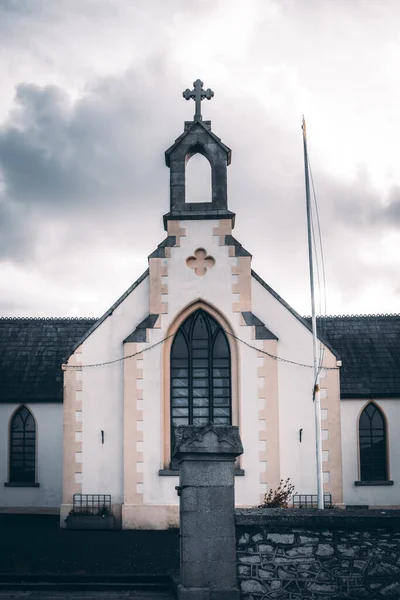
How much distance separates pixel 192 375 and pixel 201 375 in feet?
0.82

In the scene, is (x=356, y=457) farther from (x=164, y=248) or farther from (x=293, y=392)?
(x=164, y=248)

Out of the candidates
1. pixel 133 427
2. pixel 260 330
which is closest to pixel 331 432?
pixel 260 330

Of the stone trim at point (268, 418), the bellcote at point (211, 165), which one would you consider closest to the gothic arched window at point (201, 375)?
the stone trim at point (268, 418)

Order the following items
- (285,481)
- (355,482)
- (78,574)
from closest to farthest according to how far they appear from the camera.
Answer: (78,574) → (285,481) → (355,482)

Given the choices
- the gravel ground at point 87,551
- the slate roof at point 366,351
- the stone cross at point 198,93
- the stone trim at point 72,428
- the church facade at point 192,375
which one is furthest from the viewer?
the slate roof at point 366,351

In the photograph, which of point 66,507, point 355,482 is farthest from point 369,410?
point 66,507

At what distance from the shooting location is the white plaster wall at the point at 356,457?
28.5m

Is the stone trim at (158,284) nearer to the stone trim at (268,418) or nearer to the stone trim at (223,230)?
the stone trim at (223,230)

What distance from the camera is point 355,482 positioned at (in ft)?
93.8

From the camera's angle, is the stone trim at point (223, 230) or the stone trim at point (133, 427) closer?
the stone trim at point (133, 427)

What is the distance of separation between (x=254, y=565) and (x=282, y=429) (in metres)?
10.5

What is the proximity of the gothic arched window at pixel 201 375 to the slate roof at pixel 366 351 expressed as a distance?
7.26m

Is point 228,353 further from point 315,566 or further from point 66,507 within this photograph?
point 315,566

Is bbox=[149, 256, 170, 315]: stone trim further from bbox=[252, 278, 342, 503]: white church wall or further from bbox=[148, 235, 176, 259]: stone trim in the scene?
bbox=[252, 278, 342, 503]: white church wall
